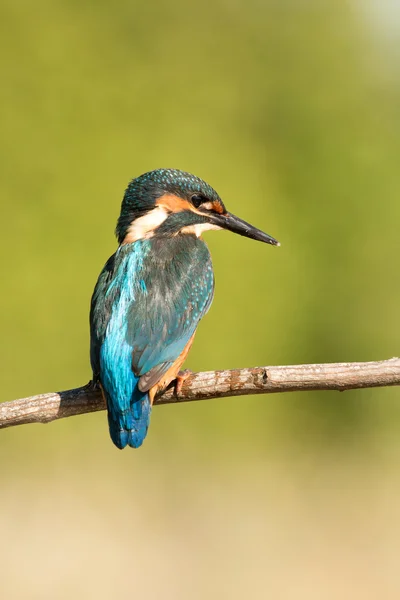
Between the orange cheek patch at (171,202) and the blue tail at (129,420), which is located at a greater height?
the orange cheek patch at (171,202)

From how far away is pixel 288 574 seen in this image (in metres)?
5.40

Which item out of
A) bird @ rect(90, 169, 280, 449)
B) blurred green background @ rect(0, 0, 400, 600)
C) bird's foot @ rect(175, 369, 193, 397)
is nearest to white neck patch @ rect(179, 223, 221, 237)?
bird @ rect(90, 169, 280, 449)

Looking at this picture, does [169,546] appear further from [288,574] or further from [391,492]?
[391,492]

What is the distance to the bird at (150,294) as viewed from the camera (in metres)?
2.61

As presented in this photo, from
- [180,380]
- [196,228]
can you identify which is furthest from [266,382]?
[196,228]

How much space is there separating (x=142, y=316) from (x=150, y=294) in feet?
0.32

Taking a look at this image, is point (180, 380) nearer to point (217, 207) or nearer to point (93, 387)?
point (93, 387)

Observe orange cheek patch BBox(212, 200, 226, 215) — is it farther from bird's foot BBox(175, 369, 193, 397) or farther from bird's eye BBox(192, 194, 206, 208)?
bird's foot BBox(175, 369, 193, 397)

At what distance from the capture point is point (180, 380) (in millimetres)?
2775

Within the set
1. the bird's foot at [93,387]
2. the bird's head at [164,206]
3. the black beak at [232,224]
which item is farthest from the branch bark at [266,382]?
the black beak at [232,224]

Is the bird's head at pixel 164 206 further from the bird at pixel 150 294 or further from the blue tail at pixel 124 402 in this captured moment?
the blue tail at pixel 124 402
